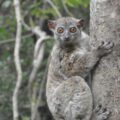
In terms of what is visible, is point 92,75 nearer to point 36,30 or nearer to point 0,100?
point 36,30

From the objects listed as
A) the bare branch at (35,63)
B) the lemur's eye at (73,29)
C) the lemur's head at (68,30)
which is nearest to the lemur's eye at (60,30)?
the lemur's head at (68,30)

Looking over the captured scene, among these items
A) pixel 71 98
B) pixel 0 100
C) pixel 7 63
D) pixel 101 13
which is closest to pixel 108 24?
pixel 101 13

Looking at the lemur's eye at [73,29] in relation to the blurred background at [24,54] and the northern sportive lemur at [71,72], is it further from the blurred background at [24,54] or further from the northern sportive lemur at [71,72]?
the blurred background at [24,54]

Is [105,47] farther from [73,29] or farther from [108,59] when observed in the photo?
[73,29]

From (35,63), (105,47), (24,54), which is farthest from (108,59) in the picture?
(24,54)

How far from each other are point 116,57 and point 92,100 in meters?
0.55

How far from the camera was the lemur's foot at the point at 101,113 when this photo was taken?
420 centimetres

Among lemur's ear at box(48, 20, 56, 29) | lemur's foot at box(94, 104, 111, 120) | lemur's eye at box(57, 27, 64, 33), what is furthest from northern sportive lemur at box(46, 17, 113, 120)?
lemur's ear at box(48, 20, 56, 29)

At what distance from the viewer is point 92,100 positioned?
14.5 ft

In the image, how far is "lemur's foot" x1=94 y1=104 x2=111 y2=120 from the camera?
13.8ft

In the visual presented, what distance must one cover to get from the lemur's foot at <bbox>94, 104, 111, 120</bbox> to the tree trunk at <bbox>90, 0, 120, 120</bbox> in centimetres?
4

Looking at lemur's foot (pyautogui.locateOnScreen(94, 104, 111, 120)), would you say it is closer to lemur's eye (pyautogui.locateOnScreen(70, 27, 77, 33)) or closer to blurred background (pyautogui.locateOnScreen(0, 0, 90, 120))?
lemur's eye (pyautogui.locateOnScreen(70, 27, 77, 33))

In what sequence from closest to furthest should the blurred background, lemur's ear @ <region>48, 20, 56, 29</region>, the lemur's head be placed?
the lemur's head
lemur's ear @ <region>48, 20, 56, 29</region>
the blurred background

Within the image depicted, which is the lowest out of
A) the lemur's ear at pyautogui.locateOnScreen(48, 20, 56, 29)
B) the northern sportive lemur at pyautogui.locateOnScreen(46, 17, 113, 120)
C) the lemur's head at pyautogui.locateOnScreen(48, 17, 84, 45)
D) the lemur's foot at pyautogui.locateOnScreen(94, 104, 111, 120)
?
the lemur's foot at pyautogui.locateOnScreen(94, 104, 111, 120)
